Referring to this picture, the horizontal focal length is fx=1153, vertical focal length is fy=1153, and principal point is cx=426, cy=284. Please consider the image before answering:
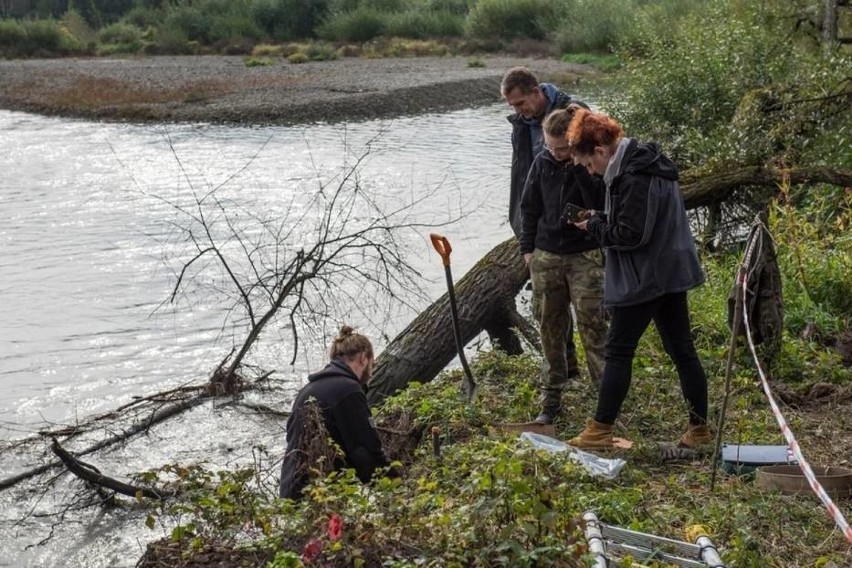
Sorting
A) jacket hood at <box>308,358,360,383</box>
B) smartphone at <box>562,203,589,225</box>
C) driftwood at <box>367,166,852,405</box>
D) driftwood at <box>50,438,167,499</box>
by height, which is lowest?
driftwood at <box>50,438,167,499</box>

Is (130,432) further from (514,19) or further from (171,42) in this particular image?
(171,42)

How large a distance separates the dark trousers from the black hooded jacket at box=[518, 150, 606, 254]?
52cm

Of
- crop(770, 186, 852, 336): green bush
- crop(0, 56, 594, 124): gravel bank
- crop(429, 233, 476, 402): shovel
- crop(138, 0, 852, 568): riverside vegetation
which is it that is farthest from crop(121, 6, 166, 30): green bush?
crop(429, 233, 476, 402): shovel

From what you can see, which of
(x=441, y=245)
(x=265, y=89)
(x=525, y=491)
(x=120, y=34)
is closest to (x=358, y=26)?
(x=120, y=34)

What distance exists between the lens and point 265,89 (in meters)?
33.4

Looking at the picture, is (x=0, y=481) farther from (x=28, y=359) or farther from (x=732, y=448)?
(x=732, y=448)

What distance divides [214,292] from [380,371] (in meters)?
5.97

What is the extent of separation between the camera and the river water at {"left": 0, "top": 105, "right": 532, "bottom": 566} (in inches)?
321

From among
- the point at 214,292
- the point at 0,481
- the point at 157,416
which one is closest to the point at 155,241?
the point at 214,292

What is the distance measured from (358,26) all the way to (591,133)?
50.4 m

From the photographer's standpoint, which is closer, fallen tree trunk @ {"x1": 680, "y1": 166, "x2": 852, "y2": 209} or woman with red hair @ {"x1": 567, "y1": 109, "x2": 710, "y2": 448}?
woman with red hair @ {"x1": 567, "y1": 109, "x2": 710, "y2": 448}

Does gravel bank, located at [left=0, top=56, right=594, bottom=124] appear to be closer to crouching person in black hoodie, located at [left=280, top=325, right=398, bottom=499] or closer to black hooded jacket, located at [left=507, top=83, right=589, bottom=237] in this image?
black hooded jacket, located at [left=507, top=83, right=589, bottom=237]

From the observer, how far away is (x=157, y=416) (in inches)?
345

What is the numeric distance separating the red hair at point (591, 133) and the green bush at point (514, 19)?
44.7 meters
